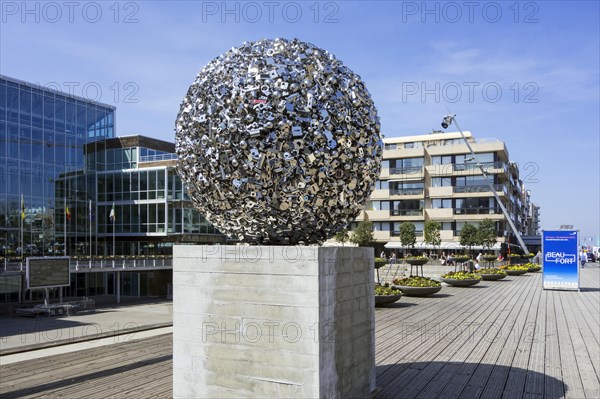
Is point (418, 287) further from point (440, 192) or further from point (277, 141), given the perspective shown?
point (440, 192)

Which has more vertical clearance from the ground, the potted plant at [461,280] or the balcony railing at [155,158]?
the balcony railing at [155,158]

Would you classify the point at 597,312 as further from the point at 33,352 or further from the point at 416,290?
the point at 33,352

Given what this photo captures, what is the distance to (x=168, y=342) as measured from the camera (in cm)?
1387

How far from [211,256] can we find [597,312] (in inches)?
686

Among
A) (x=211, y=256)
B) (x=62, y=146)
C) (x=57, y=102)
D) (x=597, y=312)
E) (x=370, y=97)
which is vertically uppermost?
(x=57, y=102)

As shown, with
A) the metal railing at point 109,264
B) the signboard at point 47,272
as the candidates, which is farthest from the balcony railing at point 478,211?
the signboard at point 47,272

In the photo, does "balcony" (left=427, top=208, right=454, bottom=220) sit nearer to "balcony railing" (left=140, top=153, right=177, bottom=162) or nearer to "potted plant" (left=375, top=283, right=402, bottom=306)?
"balcony railing" (left=140, top=153, right=177, bottom=162)

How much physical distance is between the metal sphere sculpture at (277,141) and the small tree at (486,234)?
189 ft

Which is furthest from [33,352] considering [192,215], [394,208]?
[394,208]

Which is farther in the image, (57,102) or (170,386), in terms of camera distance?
(57,102)

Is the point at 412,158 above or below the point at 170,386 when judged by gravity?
above

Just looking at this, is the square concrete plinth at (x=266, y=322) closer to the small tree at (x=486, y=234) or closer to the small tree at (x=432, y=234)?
the small tree at (x=486, y=234)

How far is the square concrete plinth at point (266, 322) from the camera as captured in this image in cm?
582

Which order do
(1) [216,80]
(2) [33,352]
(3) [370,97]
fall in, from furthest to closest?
(2) [33,352], (3) [370,97], (1) [216,80]
